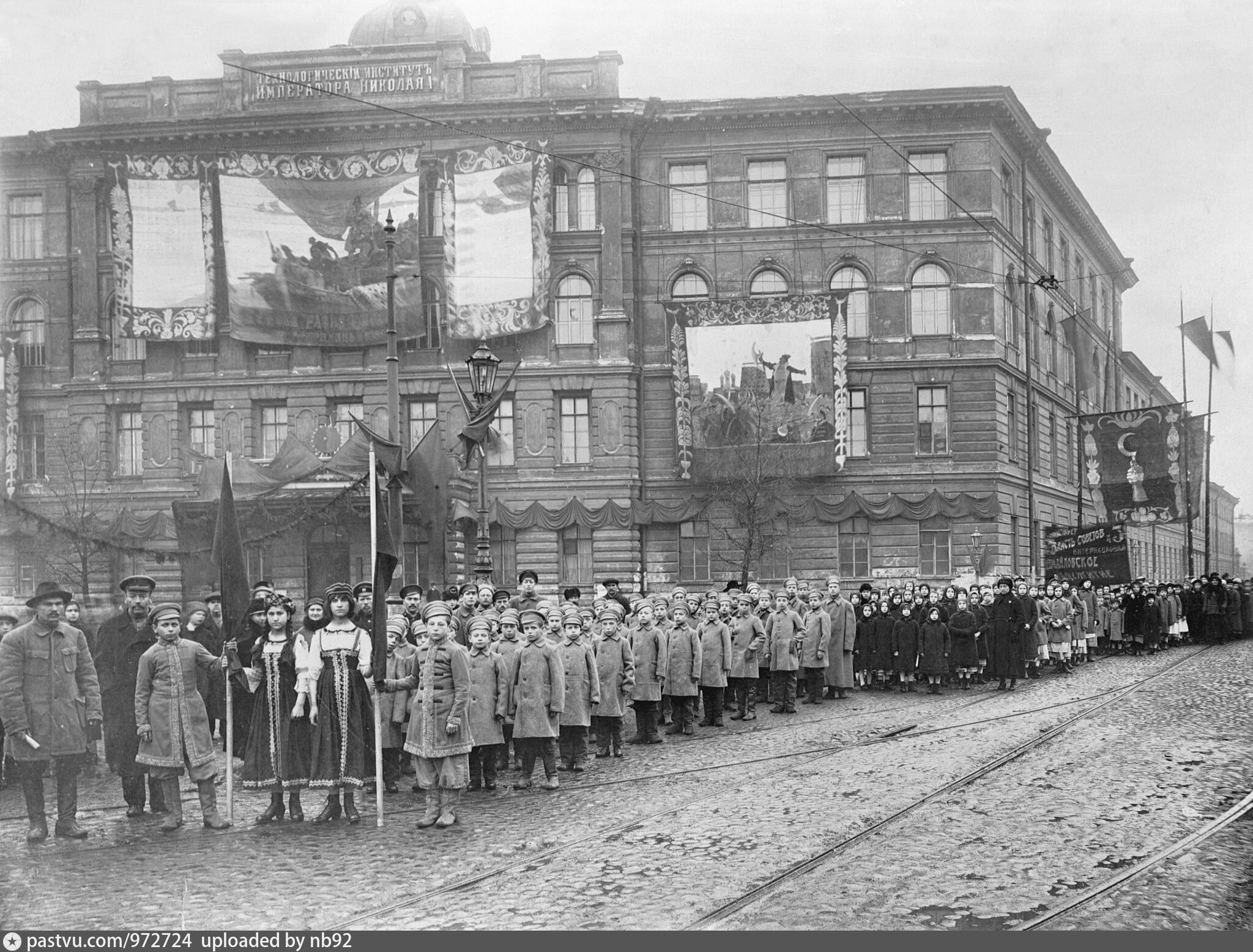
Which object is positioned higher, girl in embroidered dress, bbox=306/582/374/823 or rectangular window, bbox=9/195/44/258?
rectangular window, bbox=9/195/44/258

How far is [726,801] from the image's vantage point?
10586mm

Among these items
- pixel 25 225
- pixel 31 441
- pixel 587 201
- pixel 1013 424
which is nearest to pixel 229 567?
pixel 587 201

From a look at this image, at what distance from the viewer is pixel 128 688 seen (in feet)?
35.7

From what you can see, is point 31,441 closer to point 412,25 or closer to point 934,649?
point 412,25

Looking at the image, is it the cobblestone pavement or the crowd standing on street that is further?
the crowd standing on street

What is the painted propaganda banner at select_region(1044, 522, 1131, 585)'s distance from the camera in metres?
27.4

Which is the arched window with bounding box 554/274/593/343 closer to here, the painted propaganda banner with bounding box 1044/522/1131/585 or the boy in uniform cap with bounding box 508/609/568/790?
the painted propaganda banner with bounding box 1044/522/1131/585

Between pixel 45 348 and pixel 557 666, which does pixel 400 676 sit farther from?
pixel 45 348

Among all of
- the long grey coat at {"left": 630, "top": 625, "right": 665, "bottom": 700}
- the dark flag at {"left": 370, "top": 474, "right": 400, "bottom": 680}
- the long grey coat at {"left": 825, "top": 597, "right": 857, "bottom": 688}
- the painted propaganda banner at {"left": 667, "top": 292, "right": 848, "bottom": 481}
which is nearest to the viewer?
the dark flag at {"left": 370, "top": 474, "right": 400, "bottom": 680}

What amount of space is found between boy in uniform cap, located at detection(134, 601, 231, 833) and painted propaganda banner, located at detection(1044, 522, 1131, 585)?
71.8 ft

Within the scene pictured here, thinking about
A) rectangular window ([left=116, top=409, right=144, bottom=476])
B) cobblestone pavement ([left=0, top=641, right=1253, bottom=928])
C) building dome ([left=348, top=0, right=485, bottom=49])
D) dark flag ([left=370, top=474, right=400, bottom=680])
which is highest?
building dome ([left=348, top=0, right=485, bottom=49])

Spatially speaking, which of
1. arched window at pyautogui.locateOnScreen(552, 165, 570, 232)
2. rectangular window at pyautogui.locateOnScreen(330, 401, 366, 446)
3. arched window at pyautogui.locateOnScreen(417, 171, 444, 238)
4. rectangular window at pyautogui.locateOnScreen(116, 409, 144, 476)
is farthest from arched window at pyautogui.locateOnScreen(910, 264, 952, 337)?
rectangular window at pyautogui.locateOnScreen(116, 409, 144, 476)

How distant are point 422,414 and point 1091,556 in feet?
65.1

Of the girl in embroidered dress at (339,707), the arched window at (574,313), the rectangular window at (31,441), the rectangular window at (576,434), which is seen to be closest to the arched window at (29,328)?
the rectangular window at (31,441)
